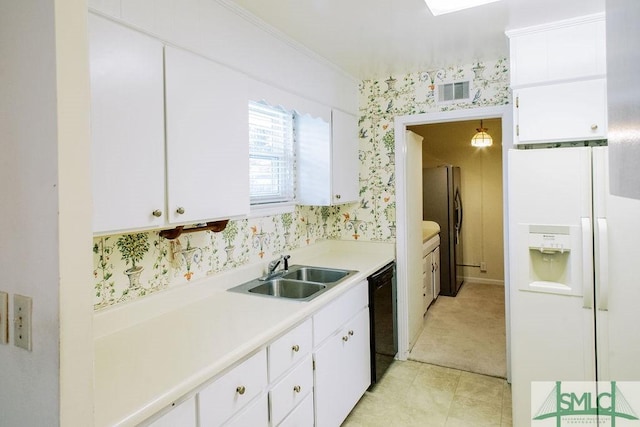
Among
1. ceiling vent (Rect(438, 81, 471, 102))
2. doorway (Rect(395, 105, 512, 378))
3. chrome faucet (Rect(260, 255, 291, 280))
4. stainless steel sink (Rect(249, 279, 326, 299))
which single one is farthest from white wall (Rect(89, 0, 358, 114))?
stainless steel sink (Rect(249, 279, 326, 299))

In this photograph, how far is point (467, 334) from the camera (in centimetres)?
376

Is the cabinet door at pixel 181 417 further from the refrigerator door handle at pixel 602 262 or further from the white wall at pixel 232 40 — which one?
the refrigerator door handle at pixel 602 262

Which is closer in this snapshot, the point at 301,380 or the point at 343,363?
the point at 301,380

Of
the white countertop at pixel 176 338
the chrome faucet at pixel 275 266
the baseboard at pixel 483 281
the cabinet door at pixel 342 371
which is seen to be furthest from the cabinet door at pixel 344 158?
the baseboard at pixel 483 281

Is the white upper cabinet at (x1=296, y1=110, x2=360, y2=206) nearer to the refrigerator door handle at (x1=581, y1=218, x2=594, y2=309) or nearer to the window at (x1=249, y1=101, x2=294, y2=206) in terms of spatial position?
the window at (x1=249, y1=101, x2=294, y2=206)

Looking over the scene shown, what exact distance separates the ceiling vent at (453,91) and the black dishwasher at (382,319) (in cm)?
136

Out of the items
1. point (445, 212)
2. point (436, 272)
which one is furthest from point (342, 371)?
point (445, 212)

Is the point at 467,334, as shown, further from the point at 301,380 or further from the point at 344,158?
the point at 301,380

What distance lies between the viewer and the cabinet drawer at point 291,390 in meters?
1.67

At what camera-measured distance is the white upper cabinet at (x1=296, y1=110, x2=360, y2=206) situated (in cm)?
286

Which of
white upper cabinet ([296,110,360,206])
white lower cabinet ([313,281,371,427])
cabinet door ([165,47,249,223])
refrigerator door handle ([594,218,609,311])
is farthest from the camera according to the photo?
white upper cabinet ([296,110,360,206])

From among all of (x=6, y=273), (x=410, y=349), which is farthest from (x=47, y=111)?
(x=410, y=349)

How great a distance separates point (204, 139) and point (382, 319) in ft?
6.11

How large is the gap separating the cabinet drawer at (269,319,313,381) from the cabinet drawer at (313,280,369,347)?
0.08 meters
